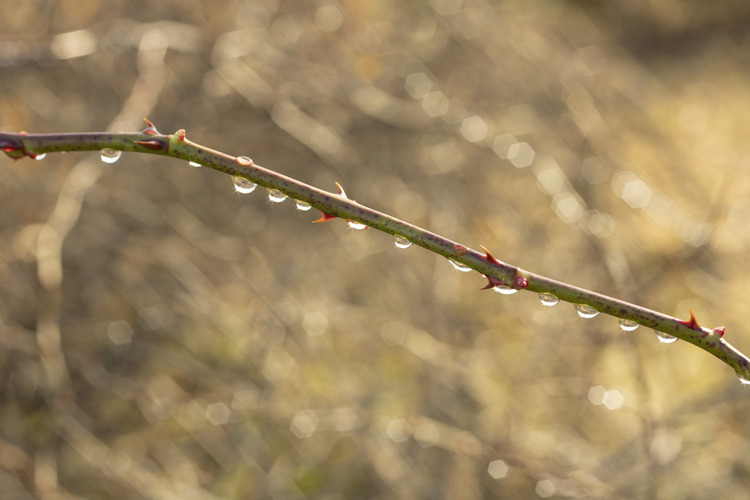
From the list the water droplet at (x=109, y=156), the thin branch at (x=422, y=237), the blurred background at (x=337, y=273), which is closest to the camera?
the thin branch at (x=422, y=237)

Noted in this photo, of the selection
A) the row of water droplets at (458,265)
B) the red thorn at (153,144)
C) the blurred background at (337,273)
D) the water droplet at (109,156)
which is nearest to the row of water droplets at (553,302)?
the row of water droplets at (458,265)

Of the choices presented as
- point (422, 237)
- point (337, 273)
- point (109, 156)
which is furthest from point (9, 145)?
point (337, 273)

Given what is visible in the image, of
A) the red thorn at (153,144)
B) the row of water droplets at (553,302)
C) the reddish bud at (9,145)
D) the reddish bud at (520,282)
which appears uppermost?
the red thorn at (153,144)

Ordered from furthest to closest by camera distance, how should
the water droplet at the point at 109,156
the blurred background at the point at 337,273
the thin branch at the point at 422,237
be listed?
the blurred background at the point at 337,273
the water droplet at the point at 109,156
the thin branch at the point at 422,237

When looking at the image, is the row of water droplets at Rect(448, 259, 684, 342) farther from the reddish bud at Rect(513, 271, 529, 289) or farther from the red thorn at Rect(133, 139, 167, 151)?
the red thorn at Rect(133, 139, 167, 151)

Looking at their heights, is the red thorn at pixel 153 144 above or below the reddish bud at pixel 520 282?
above

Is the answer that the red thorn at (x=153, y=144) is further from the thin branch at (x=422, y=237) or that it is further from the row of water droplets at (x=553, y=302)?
the row of water droplets at (x=553, y=302)

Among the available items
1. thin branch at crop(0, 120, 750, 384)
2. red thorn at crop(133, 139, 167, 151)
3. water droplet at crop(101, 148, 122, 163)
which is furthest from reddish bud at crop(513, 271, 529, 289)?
water droplet at crop(101, 148, 122, 163)
